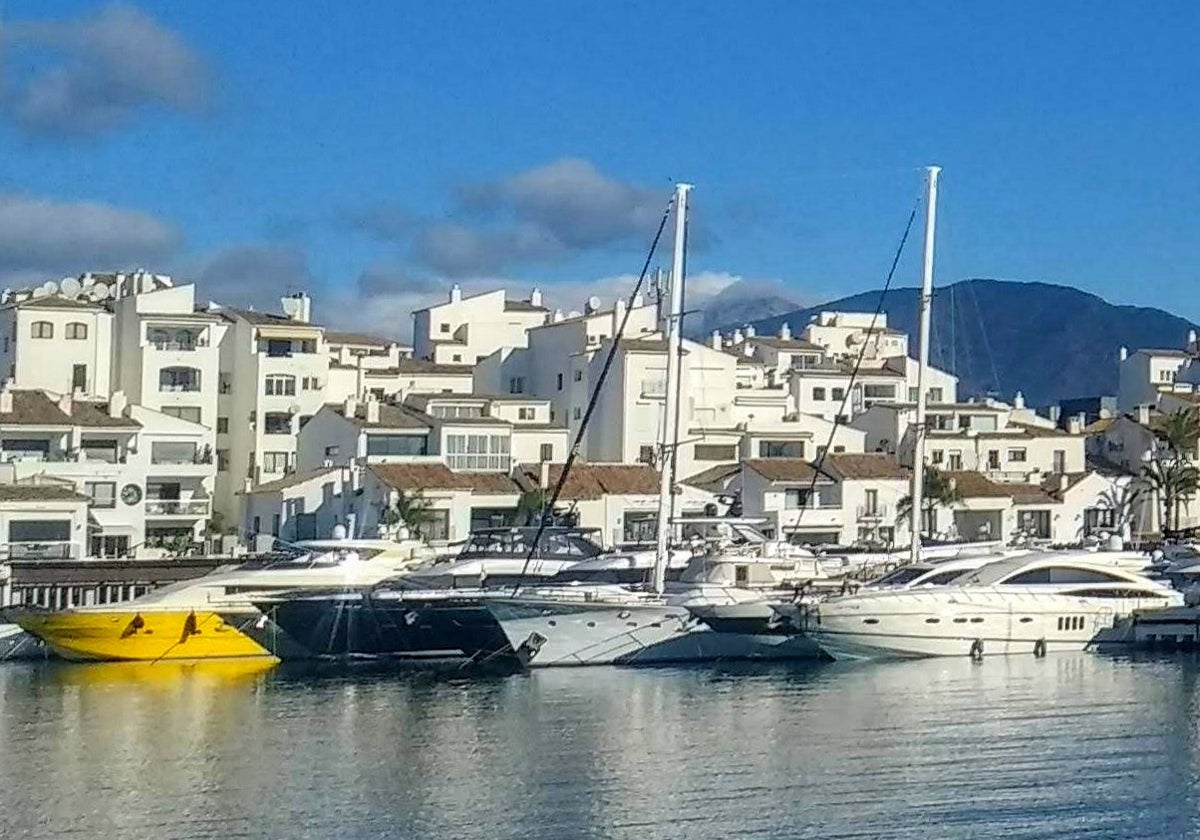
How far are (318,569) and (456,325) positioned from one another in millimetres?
47467

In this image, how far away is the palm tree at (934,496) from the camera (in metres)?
80.8

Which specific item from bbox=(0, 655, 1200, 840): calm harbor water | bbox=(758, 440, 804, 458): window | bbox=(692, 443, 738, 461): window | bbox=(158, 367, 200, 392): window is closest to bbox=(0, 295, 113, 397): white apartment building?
bbox=(158, 367, 200, 392): window

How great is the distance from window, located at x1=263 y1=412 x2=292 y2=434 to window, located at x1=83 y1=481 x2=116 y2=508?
38.5 ft

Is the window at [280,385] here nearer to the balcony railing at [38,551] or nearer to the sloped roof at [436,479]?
the sloped roof at [436,479]

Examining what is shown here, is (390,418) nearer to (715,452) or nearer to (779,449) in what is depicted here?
(715,452)

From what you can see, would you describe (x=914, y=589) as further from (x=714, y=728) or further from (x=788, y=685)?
(x=714, y=728)

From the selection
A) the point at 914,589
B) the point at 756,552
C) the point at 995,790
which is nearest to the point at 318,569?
the point at 756,552

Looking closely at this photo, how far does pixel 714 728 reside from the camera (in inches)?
1606

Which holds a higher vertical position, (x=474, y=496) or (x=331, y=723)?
(x=474, y=496)

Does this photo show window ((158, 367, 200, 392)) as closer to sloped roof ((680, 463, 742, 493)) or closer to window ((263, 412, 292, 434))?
window ((263, 412, 292, 434))

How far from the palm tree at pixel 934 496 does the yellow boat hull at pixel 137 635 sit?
3356 centimetres

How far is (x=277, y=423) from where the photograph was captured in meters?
82.6

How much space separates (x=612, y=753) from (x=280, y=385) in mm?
48047

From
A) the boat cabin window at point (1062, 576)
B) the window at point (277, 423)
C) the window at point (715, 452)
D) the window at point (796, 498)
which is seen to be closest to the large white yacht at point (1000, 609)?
the boat cabin window at point (1062, 576)
